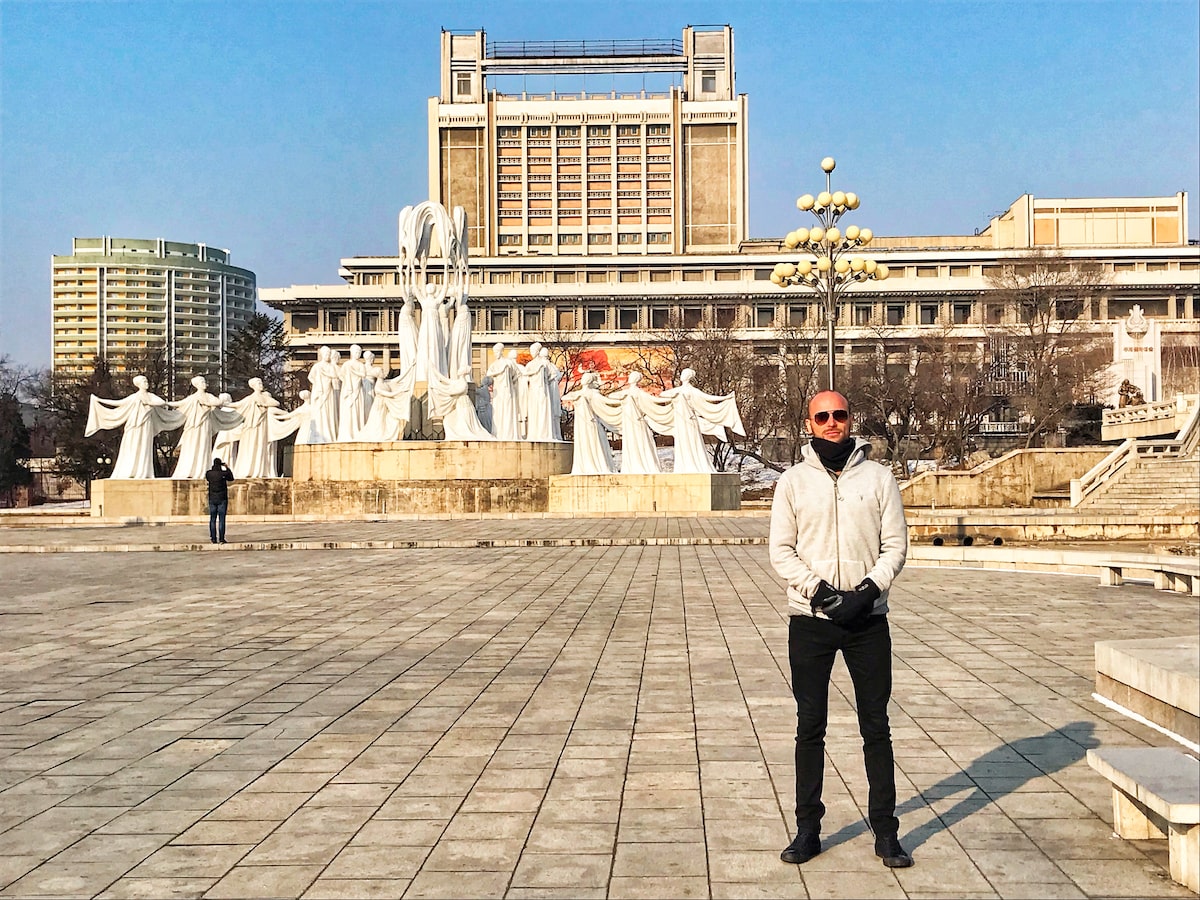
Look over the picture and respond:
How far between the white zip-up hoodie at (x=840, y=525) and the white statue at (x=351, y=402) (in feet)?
83.5

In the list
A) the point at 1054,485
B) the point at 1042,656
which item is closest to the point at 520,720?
the point at 1042,656

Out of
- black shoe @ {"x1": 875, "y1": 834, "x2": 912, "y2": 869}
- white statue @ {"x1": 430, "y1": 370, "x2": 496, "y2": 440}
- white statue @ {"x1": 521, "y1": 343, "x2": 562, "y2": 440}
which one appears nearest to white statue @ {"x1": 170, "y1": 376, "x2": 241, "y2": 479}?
white statue @ {"x1": 430, "y1": 370, "x2": 496, "y2": 440}

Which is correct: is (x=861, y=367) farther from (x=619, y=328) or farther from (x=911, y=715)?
(x=911, y=715)

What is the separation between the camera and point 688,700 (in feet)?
21.7

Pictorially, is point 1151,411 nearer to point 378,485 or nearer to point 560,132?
point 378,485

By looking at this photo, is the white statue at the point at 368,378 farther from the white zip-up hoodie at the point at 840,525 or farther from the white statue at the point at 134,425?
the white zip-up hoodie at the point at 840,525

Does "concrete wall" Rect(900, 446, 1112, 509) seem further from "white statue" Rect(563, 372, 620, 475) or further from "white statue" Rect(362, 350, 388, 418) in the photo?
"white statue" Rect(362, 350, 388, 418)

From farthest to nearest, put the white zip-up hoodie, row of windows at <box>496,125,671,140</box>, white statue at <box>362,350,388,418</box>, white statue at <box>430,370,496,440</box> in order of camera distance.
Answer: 1. row of windows at <box>496,125,671,140</box>
2. white statue at <box>362,350,388,418</box>
3. white statue at <box>430,370,496,440</box>
4. the white zip-up hoodie

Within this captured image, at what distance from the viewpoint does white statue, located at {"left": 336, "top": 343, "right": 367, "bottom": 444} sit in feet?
94.0

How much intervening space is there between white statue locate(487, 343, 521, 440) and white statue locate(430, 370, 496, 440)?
458 mm

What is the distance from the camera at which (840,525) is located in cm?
402

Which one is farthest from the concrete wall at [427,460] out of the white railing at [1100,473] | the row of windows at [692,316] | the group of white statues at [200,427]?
the row of windows at [692,316]

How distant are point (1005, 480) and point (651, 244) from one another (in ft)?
227

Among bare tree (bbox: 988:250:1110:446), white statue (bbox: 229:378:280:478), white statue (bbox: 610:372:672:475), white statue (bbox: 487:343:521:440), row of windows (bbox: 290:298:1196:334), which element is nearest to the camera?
white statue (bbox: 610:372:672:475)
